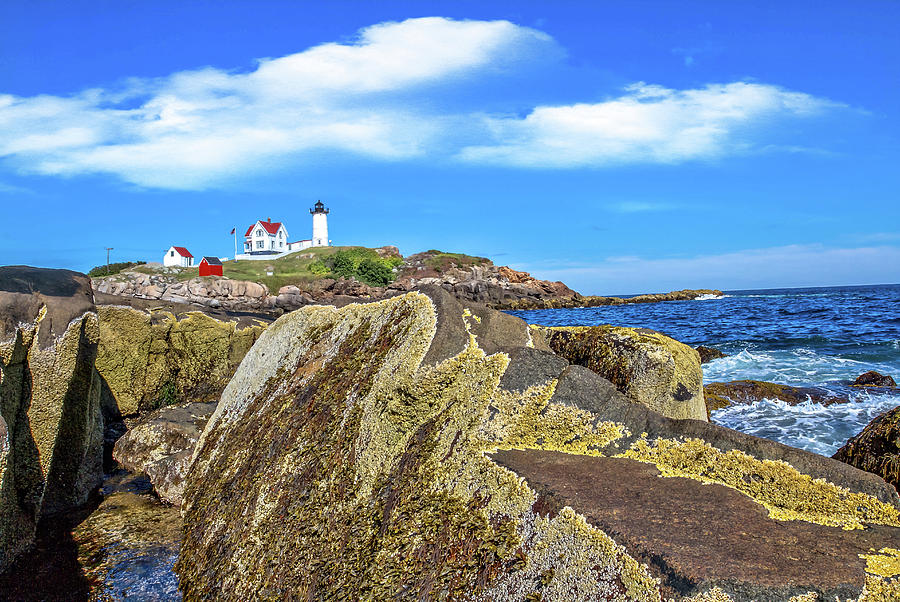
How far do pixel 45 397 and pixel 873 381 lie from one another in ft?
71.8

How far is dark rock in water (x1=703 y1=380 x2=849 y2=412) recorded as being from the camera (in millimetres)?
15526

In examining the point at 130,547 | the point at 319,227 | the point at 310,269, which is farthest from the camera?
the point at 319,227

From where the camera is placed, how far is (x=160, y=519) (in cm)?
813

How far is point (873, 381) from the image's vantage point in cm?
1775

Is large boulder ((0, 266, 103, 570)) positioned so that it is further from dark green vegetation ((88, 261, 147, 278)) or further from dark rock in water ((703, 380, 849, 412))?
dark green vegetation ((88, 261, 147, 278))

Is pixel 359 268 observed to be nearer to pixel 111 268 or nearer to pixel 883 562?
pixel 111 268

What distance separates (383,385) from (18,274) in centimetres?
804

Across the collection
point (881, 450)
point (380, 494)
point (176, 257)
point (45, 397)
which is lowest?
point (881, 450)

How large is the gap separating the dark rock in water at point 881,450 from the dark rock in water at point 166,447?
924cm

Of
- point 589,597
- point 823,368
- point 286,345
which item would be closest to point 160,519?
point 286,345

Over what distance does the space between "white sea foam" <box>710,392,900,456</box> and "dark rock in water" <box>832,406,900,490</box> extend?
529cm

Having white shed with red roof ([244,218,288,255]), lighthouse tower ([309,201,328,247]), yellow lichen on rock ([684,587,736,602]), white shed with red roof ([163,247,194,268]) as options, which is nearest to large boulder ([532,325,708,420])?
yellow lichen on rock ([684,587,736,602])

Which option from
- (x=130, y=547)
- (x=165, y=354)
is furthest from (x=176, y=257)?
(x=130, y=547)

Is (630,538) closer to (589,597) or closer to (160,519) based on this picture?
(589,597)
